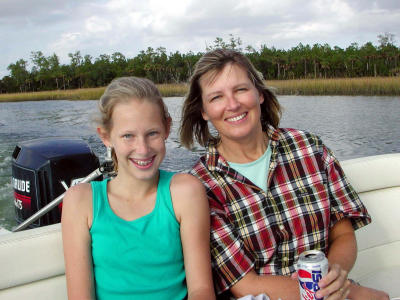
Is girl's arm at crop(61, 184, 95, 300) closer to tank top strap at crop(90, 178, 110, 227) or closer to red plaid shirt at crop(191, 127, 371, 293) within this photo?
tank top strap at crop(90, 178, 110, 227)

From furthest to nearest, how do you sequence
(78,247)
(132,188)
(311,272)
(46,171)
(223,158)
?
(46,171) → (223,158) → (132,188) → (78,247) → (311,272)

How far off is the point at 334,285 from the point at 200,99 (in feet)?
2.79

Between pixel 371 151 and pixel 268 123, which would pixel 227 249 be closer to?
pixel 268 123

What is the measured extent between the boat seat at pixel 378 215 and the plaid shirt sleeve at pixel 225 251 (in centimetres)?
87

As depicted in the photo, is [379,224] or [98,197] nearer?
[98,197]

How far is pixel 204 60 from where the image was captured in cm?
167

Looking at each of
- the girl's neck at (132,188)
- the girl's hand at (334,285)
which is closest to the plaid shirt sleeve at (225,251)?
the girl's neck at (132,188)

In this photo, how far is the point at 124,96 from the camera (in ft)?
4.81

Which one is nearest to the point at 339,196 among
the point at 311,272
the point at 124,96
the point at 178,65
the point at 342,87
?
the point at 311,272

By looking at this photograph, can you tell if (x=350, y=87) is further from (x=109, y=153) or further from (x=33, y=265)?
(x=33, y=265)

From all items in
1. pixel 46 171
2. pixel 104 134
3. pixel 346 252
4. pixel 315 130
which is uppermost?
pixel 104 134

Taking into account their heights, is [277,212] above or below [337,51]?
below

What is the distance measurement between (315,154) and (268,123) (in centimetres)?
28

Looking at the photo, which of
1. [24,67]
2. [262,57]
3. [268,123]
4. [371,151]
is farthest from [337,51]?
[268,123]
